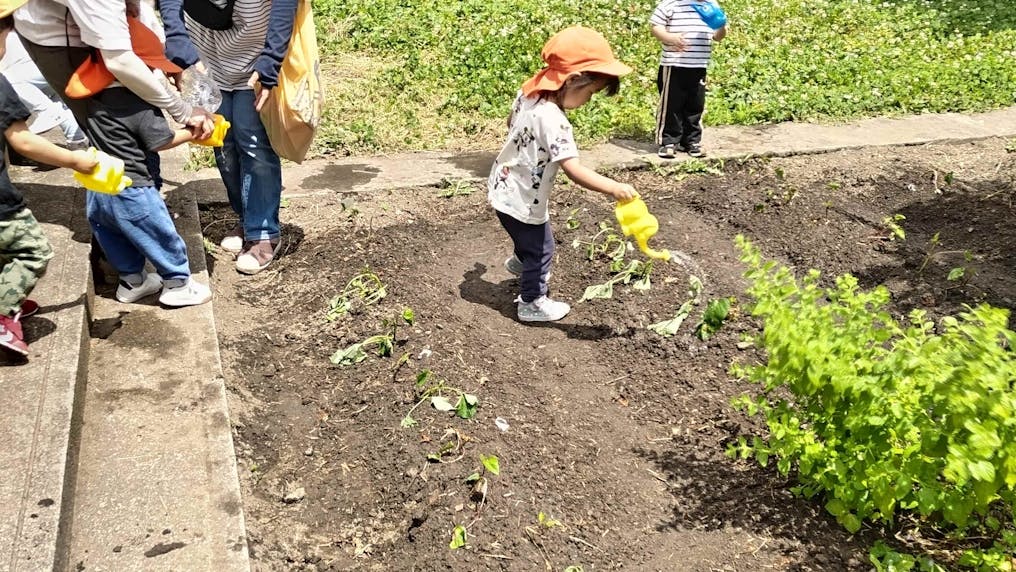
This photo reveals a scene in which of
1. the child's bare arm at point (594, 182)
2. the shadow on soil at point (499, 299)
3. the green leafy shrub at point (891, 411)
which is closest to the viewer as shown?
the green leafy shrub at point (891, 411)

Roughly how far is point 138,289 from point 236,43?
52.1 inches

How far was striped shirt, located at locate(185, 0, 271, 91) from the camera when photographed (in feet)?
14.3

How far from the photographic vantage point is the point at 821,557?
9.66ft

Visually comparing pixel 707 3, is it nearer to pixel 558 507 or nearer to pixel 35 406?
pixel 558 507

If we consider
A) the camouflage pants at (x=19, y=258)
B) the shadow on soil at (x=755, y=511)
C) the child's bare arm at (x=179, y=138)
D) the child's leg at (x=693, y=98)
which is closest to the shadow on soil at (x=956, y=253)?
the child's leg at (x=693, y=98)

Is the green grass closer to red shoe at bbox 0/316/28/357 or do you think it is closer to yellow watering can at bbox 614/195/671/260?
yellow watering can at bbox 614/195/671/260

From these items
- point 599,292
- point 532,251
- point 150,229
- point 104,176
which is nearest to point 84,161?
point 104,176

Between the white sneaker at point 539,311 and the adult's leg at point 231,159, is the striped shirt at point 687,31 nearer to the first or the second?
the white sneaker at point 539,311

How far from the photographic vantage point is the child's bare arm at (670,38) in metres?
6.52

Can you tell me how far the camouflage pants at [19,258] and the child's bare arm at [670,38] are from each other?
4.57m

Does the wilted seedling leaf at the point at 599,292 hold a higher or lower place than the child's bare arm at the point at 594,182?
lower

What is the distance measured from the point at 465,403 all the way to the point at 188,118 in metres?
1.83

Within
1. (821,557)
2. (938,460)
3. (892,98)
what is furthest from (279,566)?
(892,98)

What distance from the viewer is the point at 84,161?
11.0ft
